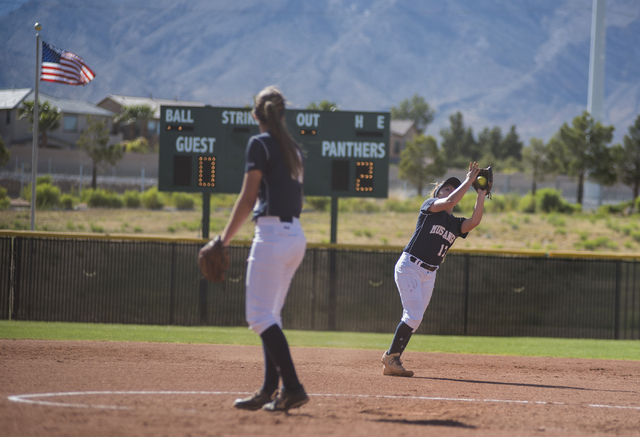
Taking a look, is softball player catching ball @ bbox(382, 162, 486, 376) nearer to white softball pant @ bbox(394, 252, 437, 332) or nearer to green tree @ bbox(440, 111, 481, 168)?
white softball pant @ bbox(394, 252, 437, 332)

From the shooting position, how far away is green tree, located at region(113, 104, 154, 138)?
63.2 meters

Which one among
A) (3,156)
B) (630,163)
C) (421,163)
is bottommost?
(3,156)

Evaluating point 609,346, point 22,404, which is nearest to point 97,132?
point 609,346

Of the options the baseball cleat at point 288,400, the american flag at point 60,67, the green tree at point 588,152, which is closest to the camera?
the baseball cleat at point 288,400

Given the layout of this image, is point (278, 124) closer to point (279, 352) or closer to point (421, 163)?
point (279, 352)

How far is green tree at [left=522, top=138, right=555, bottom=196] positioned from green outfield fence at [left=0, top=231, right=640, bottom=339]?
4350cm

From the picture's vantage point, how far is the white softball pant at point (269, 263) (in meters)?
3.93

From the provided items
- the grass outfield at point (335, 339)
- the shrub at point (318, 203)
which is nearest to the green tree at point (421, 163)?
the shrub at point (318, 203)

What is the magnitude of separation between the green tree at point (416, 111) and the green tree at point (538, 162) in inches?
2396

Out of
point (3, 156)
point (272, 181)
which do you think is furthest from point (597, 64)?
point (272, 181)

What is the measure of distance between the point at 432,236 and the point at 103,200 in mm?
27342

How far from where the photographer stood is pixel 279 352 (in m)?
4.01

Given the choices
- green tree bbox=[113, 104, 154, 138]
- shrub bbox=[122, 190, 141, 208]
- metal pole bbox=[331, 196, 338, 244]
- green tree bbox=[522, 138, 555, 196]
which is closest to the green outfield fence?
metal pole bbox=[331, 196, 338, 244]

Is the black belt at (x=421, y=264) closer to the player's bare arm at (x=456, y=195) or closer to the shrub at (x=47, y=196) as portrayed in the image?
the player's bare arm at (x=456, y=195)
